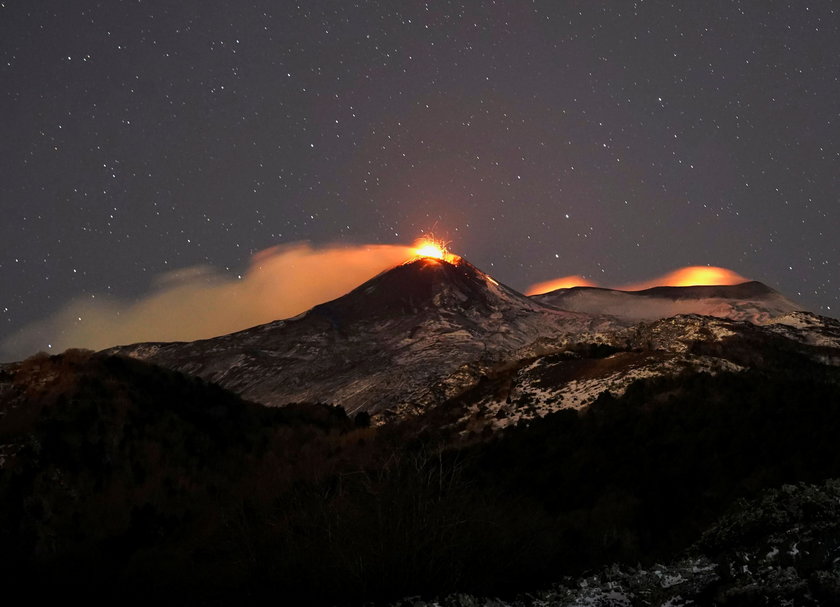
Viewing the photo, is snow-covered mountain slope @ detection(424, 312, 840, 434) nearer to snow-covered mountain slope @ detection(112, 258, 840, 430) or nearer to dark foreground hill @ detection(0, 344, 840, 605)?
snow-covered mountain slope @ detection(112, 258, 840, 430)

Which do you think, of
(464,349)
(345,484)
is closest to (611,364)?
(345,484)

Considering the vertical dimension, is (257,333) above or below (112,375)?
above

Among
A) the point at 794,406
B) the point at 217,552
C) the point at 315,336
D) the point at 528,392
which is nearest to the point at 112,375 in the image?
the point at 217,552

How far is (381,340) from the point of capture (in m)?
140

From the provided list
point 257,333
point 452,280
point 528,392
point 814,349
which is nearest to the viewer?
point 528,392

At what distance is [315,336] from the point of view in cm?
14912

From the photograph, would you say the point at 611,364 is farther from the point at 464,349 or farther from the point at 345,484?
the point at 464,349

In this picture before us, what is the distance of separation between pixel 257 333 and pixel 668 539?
150 m

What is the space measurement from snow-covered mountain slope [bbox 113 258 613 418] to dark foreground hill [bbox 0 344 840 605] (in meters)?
60.0

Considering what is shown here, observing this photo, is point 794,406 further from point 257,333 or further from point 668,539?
point 257,333

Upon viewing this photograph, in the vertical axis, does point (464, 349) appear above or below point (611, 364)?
above

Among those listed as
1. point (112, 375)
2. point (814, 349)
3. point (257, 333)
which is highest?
point (257, 333)

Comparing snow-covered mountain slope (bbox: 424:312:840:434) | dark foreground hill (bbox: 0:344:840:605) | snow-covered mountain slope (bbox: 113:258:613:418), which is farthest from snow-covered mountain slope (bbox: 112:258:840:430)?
dark foreground hill (bbox: 0:344:840:605)

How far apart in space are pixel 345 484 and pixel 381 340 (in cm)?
12476
